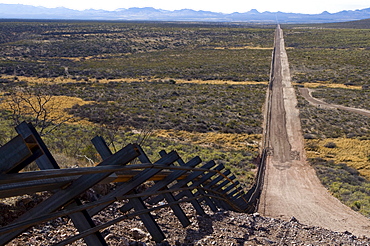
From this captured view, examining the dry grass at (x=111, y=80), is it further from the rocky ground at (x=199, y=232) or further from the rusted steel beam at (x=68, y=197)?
the rusted steel beam at (x=68, y=197)

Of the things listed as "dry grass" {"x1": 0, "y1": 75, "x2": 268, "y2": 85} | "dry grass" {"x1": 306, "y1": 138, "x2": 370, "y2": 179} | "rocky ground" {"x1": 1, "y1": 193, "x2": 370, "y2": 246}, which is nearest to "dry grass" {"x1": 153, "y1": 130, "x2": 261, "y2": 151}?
"dry grass" {"x1": 306, "y1": 138, "x2": 370, "y2": 179}

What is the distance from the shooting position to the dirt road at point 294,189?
463 inches

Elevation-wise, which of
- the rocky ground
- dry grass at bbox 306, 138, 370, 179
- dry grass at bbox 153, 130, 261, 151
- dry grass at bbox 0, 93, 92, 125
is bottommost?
dry grass at bbox 306, 138, 370, 179

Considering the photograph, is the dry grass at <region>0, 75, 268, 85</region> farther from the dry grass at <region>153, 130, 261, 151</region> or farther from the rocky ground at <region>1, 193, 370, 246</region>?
the rocky ground at <region>1, 193, 370, 246</region>

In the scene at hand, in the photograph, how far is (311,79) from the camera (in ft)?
173

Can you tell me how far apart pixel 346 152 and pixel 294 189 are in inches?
341

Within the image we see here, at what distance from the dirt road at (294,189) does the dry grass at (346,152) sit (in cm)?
89

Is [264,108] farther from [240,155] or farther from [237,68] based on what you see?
[237,68]

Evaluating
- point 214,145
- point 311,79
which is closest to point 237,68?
point 311,79

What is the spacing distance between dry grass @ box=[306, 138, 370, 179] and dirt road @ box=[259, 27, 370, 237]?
0.89 metres

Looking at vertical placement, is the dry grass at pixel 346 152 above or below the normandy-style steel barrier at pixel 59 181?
below

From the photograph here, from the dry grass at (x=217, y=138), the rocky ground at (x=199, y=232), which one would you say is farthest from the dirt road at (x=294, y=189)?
the rocky ground at (x=199, y=232)

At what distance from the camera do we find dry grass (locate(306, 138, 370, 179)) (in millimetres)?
20244

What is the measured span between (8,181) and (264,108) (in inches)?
1366
